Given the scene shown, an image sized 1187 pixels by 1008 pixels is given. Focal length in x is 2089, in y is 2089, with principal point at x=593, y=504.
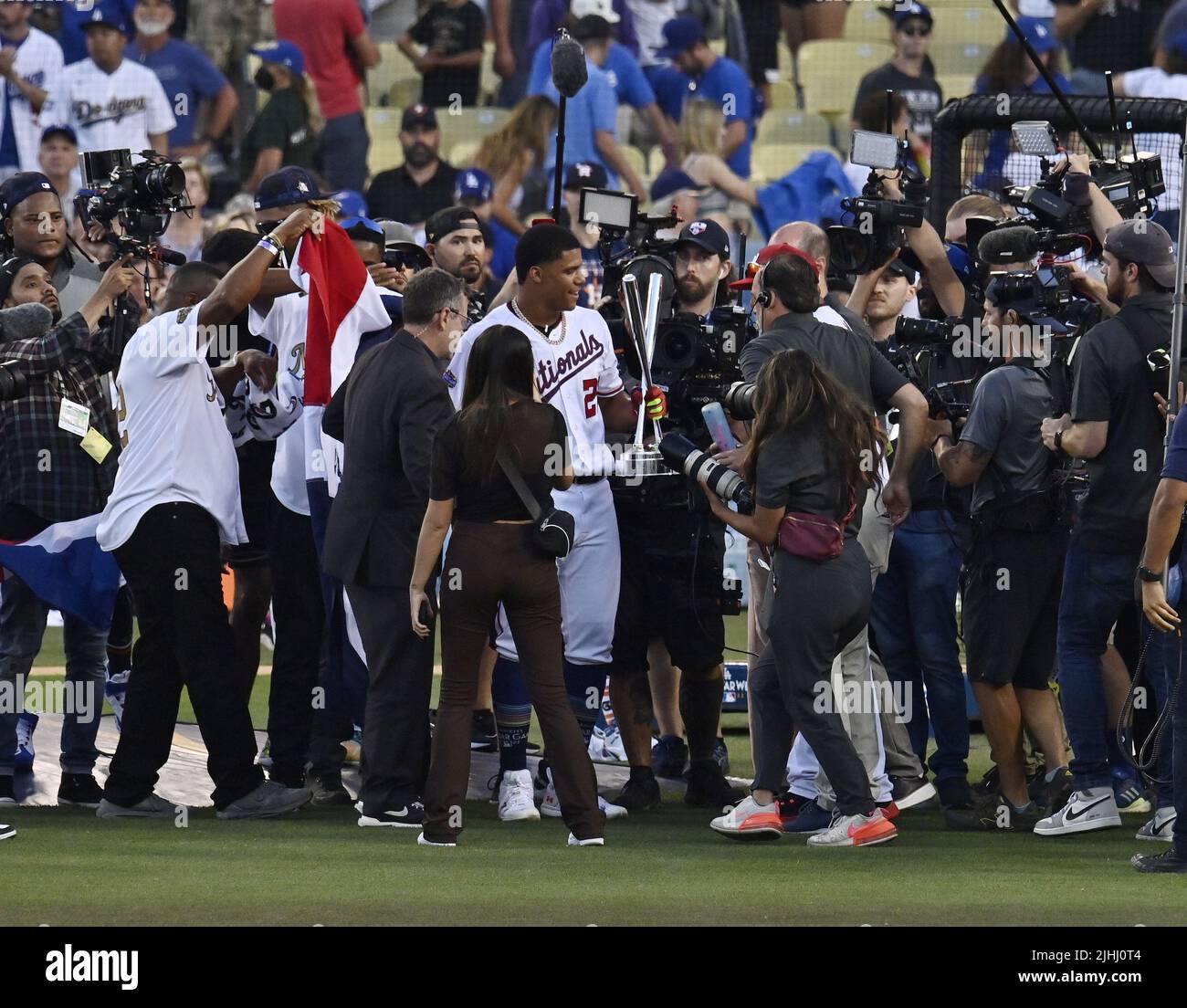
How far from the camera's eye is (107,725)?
9703 millimetres

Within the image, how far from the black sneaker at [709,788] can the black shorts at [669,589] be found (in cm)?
39

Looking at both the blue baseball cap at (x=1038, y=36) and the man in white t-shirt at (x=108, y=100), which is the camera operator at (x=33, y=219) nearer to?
the man in white t-shirt at (x=108, y=100)

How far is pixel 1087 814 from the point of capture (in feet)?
23.7

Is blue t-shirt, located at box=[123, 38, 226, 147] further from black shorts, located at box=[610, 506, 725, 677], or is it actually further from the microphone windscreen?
black shorts, located at box=[610, 506, 725, 677]

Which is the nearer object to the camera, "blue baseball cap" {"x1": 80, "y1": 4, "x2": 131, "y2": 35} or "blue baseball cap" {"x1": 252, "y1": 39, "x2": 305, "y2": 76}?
"blue baseball cap" {"x1": 80, "y1": 4, "x2": 131, "y2": 35}

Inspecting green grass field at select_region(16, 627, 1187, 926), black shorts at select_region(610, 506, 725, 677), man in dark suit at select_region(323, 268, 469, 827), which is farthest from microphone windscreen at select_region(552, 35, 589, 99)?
green grass field at select_region(16, 627, 1187, 926)

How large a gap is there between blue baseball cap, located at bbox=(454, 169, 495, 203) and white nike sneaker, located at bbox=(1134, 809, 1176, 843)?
731 centimetres

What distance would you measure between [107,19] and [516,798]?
365 inches

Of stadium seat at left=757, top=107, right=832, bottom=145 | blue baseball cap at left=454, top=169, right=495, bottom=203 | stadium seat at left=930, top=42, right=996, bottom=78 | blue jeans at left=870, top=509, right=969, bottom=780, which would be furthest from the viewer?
stadium seat at left=930, top=42, right=996, bottom=78

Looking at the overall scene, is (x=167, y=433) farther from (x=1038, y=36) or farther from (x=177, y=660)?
(x=1038, y=36)

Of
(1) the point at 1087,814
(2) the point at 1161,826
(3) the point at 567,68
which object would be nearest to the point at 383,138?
(3) the point at 567,68

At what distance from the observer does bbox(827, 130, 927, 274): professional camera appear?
7.87m
